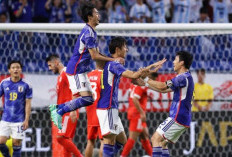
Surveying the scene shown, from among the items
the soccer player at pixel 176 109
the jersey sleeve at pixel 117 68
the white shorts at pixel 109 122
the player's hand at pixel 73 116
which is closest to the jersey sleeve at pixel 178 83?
the soccer player at pixel 176 109

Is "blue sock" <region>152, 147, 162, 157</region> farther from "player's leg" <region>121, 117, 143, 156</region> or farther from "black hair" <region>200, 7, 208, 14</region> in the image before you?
"black hair" <region>200, 7, 208, 14</region>

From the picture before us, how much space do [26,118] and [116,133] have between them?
2.21 metres

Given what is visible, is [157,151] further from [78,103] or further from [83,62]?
[83,62]

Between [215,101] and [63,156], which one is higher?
[215,101]

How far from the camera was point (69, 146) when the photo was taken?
1023 cm

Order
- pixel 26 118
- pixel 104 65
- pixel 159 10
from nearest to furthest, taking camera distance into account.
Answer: pixel 104 65
pixel 26 118
pixel 159 10

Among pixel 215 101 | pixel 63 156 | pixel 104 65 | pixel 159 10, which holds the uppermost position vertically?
pixel 159 10

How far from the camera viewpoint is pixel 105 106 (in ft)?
28.9

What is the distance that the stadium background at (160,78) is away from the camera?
11.9 meters

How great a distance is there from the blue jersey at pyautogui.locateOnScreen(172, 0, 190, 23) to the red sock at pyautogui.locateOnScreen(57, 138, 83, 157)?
19.5ft

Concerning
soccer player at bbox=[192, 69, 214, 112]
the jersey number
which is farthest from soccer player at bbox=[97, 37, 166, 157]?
soccer player at bbox=[192, 69, 214, 112]

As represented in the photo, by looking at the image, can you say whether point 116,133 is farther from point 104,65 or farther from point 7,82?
point 7,82

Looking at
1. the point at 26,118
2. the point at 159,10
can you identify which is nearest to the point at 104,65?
the point at 26,118

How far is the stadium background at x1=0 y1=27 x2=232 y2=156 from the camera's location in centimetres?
1187
